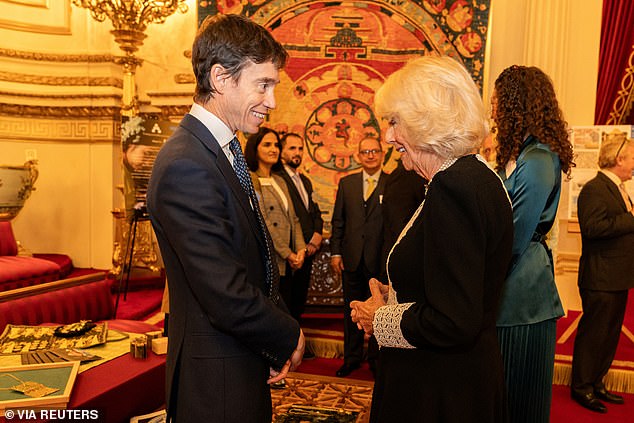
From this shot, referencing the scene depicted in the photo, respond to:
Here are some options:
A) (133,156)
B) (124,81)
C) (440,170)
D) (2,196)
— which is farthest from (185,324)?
(124,81)

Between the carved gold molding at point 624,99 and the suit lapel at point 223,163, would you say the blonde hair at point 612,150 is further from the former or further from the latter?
the suit lapel at point 223,163

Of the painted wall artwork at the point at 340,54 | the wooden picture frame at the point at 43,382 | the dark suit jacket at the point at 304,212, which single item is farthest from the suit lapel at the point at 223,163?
the painted wall artwork at the point at 340,54

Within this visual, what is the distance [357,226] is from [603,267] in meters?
1.66

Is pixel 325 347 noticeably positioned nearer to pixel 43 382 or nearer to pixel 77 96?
pixel 43 382

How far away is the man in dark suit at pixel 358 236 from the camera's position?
4.21 metres

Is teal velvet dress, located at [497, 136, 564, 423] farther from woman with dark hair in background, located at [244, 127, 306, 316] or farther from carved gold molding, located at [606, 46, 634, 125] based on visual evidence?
carved gold molding, located at [606, 46, 634, 125]

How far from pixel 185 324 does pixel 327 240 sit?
13.1 feet

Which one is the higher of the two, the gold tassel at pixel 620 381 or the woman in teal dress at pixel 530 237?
the woman in teal dress at pixel 530 237

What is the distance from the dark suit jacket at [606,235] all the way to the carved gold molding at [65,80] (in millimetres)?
5964

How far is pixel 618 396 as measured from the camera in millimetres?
3855

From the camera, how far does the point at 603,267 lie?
3719 mm

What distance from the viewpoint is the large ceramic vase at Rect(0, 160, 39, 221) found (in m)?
6.14

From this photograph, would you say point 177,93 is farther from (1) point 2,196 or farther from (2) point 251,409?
(2) point 251,409

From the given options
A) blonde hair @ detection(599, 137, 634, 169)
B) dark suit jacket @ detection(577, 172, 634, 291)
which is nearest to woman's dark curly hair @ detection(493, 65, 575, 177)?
dark suit jacket @ detection(577, 172, 634, 291)
